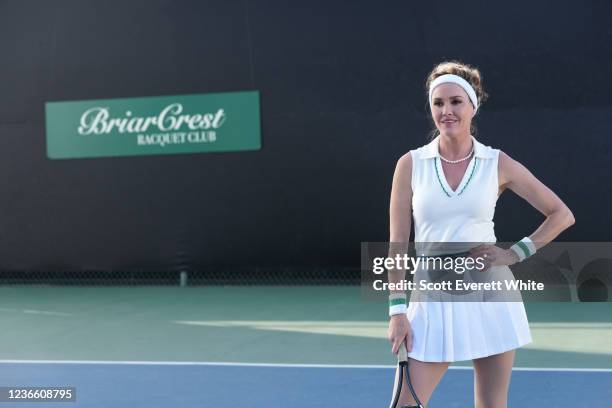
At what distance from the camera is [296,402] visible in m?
4.42

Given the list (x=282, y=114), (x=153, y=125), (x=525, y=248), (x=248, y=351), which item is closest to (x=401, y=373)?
(x=525, y=248)

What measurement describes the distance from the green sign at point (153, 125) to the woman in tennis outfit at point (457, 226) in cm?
632

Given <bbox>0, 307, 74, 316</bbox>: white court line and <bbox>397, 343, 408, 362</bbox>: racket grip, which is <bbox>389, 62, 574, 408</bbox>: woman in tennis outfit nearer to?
<bbox>397, 343, 408, 362</bbox>: racket grip

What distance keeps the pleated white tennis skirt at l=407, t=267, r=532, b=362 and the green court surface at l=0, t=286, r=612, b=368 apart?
107 inches

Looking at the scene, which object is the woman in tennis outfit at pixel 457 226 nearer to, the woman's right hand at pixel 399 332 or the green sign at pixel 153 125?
the woman's right hand at pixel 399 332

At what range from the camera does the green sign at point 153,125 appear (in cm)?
888

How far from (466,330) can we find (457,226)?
0.30 metres

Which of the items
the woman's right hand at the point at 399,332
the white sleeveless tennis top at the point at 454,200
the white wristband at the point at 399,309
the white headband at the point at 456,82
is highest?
the white headband at the point at 456,82

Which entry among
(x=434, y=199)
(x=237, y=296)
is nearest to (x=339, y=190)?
(x=237, y=296)

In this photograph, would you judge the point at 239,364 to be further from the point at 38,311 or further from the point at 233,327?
the point at 38,311

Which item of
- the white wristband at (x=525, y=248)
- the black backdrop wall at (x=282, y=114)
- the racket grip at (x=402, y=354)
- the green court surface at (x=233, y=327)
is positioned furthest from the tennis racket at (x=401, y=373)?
the black backdrop wall at (x=282, y=114)

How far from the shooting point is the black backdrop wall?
27.0 ft

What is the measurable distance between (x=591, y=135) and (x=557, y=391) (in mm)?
4195

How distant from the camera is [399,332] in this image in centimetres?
253
